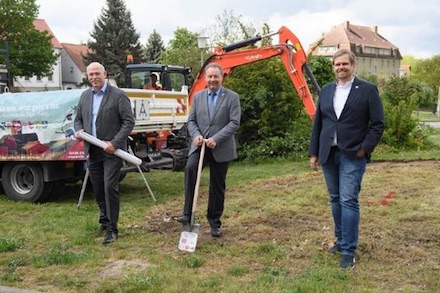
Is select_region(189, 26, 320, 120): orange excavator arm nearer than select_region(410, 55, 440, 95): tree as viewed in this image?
Yes

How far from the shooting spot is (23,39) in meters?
41.2

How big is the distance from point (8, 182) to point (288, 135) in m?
7.74

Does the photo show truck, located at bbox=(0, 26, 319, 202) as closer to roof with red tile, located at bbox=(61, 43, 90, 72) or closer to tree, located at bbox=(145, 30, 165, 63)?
tree, located at bbox=(145, 30, 165, 63)

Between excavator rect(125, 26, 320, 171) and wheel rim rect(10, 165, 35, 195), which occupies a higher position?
excavator rect(125, 26, 320, 171)

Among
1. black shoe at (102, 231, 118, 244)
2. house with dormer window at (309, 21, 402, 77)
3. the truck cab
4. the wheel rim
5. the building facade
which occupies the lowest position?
black shoe at (102, 231, 118, 244)

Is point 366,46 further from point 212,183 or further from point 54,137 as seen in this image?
point 212,183

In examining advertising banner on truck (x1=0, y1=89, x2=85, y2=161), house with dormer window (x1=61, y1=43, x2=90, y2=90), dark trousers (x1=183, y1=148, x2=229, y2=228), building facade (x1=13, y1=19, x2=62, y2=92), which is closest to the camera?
dark trousers (x1=183, y1=148, x2=229, y2=228)

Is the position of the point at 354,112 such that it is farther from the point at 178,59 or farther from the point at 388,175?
the point at 178,59

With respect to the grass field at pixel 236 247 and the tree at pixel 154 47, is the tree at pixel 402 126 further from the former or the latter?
the tree at pixel 154 47

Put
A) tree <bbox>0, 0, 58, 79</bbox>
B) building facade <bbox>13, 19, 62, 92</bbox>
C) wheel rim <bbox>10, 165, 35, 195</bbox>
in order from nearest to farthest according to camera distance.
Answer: wheel rim <bbox>10, 165, 35, 195</bbox>
tree <bbox>0, 0, 58, 79</bbox>
building facade <bbox>13, 19, 62, 92</bbox>

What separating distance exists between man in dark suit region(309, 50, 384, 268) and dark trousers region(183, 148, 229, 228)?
1303mm

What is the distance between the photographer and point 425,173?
34.0 feet

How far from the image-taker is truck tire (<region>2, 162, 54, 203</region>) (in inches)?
341

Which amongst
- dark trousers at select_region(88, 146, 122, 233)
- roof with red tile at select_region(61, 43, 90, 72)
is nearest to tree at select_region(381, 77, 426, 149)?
dark trousers at select_region(88, 146, 122, 233)
